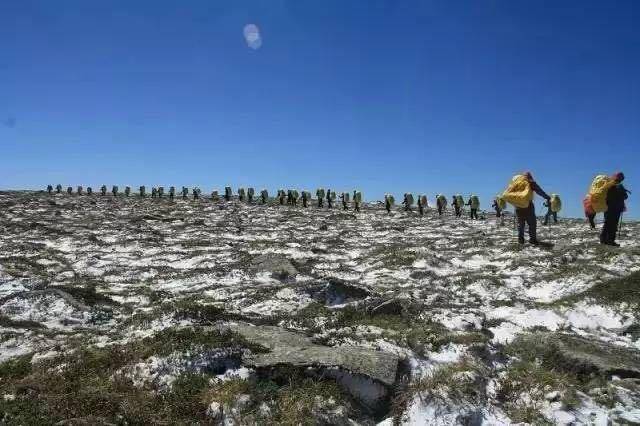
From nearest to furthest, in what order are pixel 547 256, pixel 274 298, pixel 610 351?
pixel 610 351, pixel 274 298, pixel 547 256

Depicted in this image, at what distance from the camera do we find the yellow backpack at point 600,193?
15.3m

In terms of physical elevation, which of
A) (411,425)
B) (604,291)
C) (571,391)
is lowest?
(411,425)

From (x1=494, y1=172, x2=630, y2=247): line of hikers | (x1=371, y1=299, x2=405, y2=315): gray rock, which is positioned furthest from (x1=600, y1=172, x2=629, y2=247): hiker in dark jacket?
(x1=371, y1=299, x2=405, y2=315): gray rock

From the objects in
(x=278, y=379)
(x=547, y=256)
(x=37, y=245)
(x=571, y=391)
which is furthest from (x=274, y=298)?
(x=37, y=245)

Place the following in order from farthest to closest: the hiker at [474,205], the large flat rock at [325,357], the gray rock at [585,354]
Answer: the hiker at [474,205] → the gray rock at [585,354] → the large flat rock at [325,357]

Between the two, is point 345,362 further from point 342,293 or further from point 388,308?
point 342,293

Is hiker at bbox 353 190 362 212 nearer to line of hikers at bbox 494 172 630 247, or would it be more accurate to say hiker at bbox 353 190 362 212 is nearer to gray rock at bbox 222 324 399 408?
line of hikers at bbox 494 172 630 247

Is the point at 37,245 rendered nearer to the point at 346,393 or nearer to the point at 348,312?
the point at 348,312

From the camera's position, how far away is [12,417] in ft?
19.1

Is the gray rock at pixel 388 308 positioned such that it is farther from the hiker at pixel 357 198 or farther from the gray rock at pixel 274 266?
the hiker at pixel 357 198

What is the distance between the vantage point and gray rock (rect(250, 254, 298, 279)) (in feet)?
45.1

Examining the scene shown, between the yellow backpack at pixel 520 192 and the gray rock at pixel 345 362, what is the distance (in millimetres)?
10904

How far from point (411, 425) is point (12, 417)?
4.84 meters

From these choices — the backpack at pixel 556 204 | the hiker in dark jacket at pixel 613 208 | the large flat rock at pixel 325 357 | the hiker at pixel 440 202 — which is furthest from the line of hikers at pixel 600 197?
the hiker at pixel 440 202
